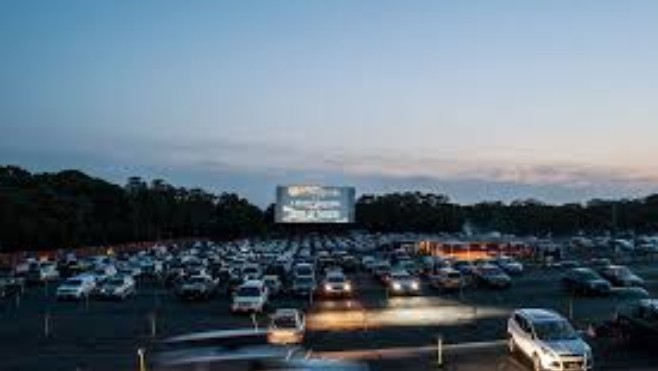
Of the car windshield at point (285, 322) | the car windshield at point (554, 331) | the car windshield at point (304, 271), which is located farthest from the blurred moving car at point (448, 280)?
the car windshield at point (554, 331)

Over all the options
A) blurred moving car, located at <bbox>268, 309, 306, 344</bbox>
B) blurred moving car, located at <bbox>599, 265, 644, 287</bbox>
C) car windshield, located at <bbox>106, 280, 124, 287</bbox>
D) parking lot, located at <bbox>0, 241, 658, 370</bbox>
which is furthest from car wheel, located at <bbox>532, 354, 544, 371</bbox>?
car windshield, located at <bbox>106, 280, 124, 287</bbox>

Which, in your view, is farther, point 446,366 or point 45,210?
point 45,210

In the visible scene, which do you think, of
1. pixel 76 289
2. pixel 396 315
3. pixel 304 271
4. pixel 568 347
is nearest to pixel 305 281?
pixel 304 271

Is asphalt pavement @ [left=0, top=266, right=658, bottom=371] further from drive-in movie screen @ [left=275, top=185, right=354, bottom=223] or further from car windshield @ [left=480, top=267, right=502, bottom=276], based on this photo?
drive-in movie screen @ [left=275, top=185, right=354, bottom=223]

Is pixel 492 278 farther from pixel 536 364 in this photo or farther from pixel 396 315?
pixel 536 364

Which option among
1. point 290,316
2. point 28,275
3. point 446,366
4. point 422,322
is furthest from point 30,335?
point 28,275

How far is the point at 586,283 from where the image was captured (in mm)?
67938

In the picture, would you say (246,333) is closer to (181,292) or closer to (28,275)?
(181,292)

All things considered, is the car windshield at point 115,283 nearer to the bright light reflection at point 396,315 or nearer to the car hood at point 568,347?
the bright light reflection at point 396,315

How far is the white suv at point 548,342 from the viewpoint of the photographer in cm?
3222

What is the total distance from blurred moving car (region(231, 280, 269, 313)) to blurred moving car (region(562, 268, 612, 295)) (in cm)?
1963

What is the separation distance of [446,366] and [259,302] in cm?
2367

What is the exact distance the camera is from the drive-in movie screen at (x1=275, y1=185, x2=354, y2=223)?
110562 millimetres

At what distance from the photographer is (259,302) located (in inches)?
2266
